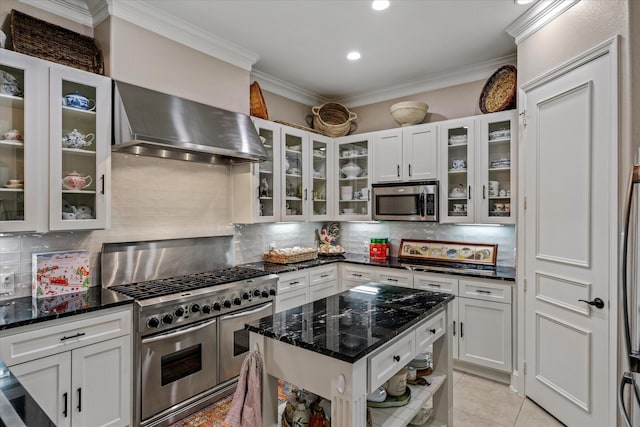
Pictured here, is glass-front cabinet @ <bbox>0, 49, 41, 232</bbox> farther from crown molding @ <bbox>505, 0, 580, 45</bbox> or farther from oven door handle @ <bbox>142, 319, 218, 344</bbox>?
crown molding @ <bbox>505, 0, 580, 45</bbox>

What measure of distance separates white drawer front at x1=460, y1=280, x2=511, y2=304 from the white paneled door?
0.73 feet

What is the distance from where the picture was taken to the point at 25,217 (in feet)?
7.28

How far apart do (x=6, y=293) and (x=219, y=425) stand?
167 cm

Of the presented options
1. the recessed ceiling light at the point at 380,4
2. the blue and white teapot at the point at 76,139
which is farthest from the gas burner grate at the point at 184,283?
the recessed ceiling light at the point at 380,4

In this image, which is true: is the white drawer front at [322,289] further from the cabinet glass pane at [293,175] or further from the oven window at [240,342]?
the oven window at [240,342]

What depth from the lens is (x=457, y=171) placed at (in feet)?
12.3

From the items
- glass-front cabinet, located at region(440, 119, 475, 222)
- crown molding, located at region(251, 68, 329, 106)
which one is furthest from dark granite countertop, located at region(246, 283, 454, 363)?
crown molding, located at region(251, 68, 329, 106)

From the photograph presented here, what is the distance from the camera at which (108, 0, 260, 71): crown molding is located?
2.71 m

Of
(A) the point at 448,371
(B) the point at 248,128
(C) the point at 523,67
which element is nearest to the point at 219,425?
(A) the point at 448,371

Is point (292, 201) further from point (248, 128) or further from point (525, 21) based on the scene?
point (525, 21)

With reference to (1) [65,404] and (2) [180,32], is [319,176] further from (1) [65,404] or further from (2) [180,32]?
(1) [65,404]

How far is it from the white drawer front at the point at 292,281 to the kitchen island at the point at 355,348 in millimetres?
1318

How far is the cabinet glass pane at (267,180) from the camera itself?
3740mm

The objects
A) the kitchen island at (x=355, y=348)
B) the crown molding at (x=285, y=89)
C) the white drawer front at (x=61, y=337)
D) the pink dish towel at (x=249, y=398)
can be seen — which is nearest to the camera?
the kitchen island at (x=355, y=348)
